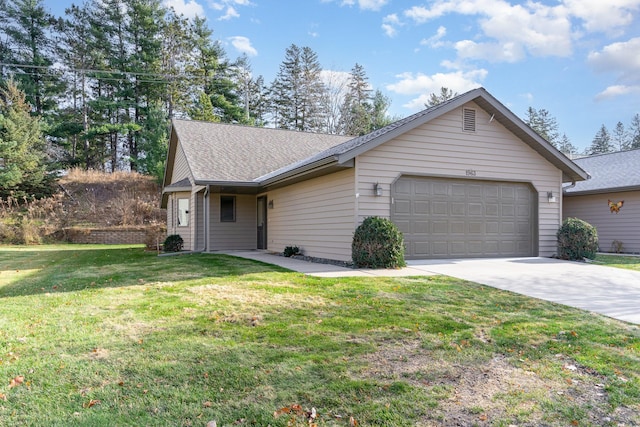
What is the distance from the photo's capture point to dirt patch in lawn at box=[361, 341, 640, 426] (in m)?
2.64

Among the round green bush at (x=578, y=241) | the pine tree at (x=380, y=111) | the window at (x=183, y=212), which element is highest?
the pine tree at (x=380, y=111)

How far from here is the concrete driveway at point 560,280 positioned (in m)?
5.66

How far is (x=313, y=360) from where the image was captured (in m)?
3.48

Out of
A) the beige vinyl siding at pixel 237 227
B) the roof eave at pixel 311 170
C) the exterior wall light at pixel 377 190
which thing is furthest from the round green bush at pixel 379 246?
the beige vinyl siding at pixel 237 227

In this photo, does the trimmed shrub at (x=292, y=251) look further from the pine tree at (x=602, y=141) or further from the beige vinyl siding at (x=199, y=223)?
the pine tree at (x=602, y=141)

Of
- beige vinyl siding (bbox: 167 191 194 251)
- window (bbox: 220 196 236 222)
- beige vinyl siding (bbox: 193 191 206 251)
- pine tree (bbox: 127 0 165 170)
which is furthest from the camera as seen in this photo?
pine tree (bbox: 127 0 165 170)

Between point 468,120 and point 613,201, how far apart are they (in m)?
7.48

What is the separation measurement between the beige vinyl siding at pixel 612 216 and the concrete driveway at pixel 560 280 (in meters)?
5.61

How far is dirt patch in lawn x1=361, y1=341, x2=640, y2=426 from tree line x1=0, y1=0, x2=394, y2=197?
25846mm

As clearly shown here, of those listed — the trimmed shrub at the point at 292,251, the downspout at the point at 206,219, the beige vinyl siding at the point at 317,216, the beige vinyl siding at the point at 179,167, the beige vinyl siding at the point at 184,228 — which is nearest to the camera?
the beige vinyl siding at the point at 317,216

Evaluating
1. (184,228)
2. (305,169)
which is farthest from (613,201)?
(184,228)

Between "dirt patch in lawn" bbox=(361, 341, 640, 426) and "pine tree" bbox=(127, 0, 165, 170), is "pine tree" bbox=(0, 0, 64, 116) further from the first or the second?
"dirt patch in lawn" bbox=(361, 341, 640, 426)

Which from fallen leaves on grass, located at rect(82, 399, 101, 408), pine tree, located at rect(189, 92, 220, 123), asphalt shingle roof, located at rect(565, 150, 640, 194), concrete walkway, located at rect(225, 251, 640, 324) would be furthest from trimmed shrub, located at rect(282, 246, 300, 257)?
pine tree, located at rect(189, 92, 220, 123)

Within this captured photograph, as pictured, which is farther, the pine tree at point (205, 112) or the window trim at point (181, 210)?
the pine tree at point (205, 112)
